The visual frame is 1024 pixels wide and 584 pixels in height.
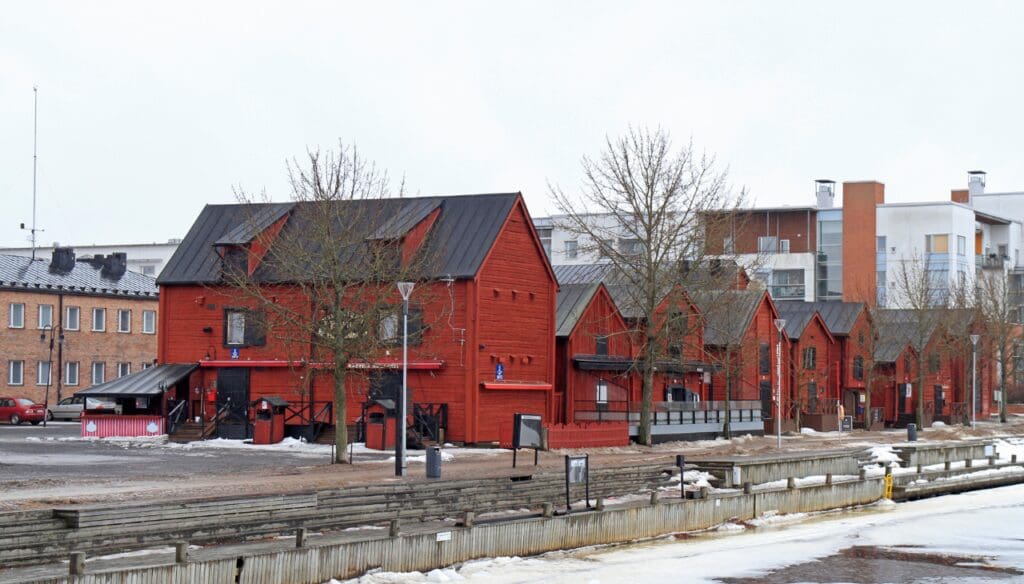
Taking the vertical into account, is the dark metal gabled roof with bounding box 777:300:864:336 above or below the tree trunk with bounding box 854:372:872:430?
above

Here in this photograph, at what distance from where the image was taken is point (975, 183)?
457 feet

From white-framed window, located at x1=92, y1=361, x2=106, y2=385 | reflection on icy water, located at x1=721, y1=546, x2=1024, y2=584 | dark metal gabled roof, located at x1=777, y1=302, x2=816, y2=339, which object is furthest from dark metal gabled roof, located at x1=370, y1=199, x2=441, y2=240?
white-framed window, located at x1=92, y1=361, x2=106, y2=385

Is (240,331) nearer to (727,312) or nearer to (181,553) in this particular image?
(727,312)

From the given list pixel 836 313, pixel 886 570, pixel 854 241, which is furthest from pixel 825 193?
pixel 886 570

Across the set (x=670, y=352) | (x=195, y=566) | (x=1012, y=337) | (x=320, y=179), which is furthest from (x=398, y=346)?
(x=1012, y=337)

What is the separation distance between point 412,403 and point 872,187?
245 ft

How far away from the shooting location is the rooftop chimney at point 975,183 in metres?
139

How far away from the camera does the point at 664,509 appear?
1193 inches

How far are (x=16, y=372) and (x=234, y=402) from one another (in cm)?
2884

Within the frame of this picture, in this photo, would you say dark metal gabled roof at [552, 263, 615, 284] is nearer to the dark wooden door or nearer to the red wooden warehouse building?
the red wooden warehouse building

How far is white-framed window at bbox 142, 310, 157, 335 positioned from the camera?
88.0 metres

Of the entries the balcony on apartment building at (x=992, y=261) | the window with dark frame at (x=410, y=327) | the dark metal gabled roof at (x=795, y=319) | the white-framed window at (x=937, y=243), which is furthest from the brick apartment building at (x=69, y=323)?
the balcony on apartment building at (x=992, y=261)

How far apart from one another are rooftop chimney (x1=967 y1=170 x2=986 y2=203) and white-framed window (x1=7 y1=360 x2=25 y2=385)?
93.7 m

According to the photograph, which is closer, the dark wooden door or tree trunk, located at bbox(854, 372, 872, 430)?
the dark wooden door
